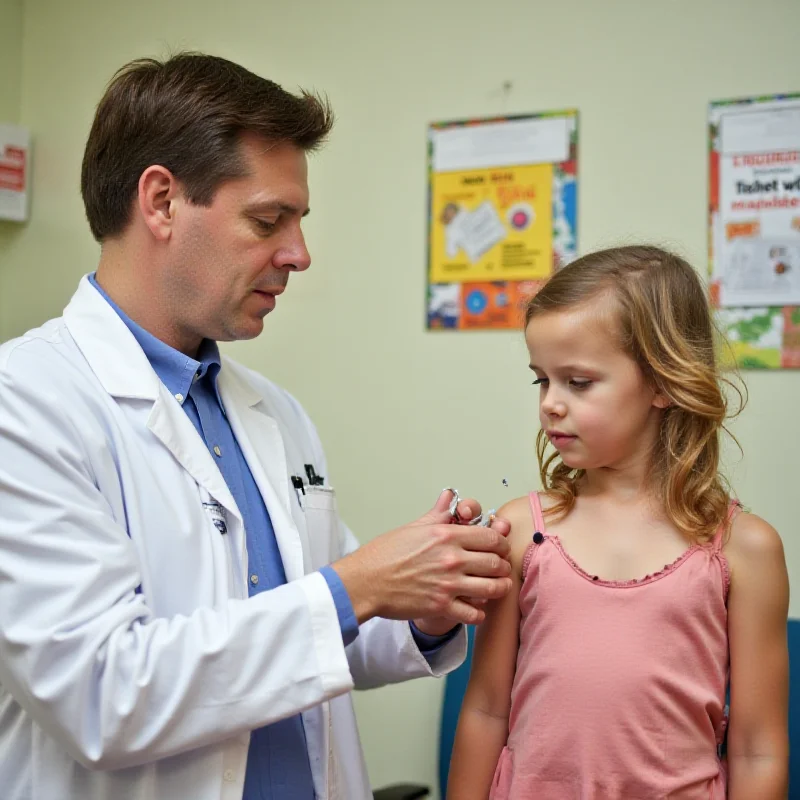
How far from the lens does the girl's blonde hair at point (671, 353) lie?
1265mm

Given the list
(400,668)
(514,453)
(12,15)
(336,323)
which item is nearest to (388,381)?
(336,323)

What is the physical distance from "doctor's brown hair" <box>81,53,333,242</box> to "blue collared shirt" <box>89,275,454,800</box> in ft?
0.59

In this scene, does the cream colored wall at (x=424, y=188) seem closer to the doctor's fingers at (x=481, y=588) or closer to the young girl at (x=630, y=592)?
the young girl at (x=630, y=592)

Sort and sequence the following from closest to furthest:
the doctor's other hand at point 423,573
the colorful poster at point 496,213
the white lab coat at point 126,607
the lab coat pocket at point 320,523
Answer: the white lab coat at point 126,607 → the doctor's other hand at point 423,573 → the lab coat pocket at point 320,523 → the colorful poster at point 496,213

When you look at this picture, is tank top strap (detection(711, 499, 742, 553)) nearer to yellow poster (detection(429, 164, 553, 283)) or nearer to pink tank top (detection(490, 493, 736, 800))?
pink tank top (detection(490, 493, 736, 800))

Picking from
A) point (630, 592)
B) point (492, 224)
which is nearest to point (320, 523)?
point (630, 592)

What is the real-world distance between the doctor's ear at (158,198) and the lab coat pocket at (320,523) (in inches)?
20.2

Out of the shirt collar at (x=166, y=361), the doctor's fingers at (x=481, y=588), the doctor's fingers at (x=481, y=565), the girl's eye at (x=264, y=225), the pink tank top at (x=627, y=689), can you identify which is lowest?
the pink tank top at (x=627, y=689)

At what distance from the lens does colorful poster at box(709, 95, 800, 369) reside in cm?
213

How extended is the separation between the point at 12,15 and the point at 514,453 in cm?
213

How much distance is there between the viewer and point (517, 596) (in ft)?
4.32

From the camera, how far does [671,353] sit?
1264 millimetres

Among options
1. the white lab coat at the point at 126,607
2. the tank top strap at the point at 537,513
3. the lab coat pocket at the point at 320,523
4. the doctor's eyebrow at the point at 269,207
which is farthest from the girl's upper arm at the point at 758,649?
the doctor's eyebrow at the point at 269,207

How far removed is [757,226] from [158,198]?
143 cm
